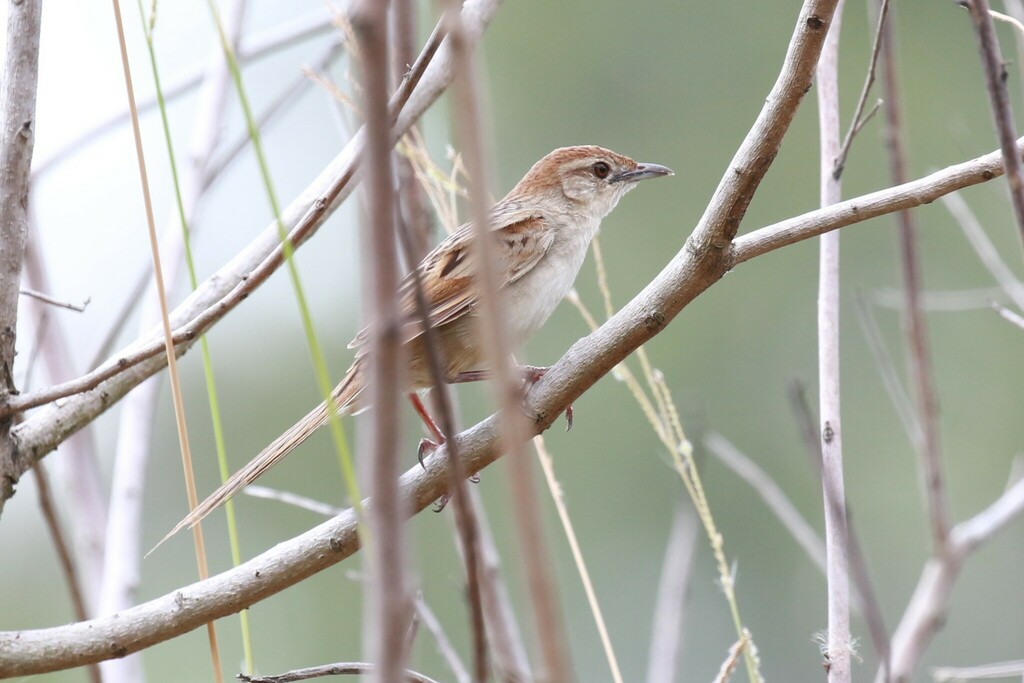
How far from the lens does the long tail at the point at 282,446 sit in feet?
9.36

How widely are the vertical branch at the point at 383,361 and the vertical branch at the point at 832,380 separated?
3.81 feet

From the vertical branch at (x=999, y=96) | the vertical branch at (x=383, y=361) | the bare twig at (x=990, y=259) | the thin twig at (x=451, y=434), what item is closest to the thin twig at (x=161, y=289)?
the thin twig at (x=451, y=434)

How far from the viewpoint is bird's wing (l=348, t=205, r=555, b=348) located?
3.87 m

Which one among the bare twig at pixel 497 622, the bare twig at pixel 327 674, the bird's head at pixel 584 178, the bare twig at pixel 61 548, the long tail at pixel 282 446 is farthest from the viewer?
the bird's head at pixel 584 178

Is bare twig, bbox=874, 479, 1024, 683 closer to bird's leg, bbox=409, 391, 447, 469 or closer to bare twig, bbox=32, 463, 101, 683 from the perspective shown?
bare twig, bbox=32, 463, 101, 683

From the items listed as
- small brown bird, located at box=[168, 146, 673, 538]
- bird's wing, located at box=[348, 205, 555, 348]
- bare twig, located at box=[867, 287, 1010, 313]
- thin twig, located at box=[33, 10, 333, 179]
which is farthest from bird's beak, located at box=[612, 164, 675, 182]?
thin twig, located at box=[33, 10, 333, 179]

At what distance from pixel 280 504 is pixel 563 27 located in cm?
737

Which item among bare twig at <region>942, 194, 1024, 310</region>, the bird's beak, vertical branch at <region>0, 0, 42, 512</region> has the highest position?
the bird's beak

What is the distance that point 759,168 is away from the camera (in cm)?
221

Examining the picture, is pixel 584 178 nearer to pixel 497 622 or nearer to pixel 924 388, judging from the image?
pixel 497 622

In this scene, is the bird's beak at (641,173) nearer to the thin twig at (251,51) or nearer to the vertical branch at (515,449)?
the thin twig at (251,51)

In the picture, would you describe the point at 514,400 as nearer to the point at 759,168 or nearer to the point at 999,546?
the point at 759,168

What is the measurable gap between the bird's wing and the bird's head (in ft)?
1.30

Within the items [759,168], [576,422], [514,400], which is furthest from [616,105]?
[514,400]
